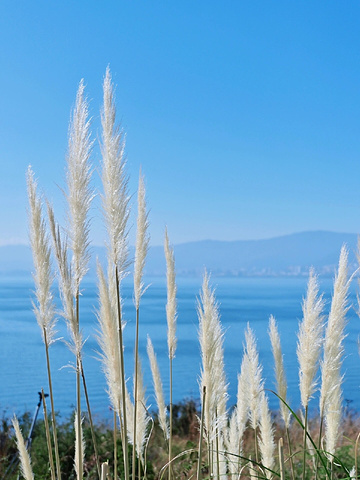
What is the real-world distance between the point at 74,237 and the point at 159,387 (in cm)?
150

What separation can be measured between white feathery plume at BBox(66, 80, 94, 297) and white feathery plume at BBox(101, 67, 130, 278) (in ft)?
0.18

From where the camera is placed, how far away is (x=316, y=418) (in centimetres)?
823

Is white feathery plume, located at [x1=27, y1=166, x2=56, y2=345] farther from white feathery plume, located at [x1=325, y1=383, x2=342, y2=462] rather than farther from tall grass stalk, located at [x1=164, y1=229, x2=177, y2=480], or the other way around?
white feathery plume, located at [x1=325, y1=383, x2=342, y2=462]

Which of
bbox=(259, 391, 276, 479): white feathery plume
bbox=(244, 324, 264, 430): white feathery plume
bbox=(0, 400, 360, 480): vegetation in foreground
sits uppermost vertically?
bbox=(244, 324, 264, 430): white feathery plume

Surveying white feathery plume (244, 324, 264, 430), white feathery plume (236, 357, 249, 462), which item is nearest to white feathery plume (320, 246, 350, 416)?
white feathery plume (244, 324, 264, 430)

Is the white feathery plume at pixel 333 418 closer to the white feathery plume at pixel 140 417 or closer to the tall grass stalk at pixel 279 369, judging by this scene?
the tall grass stalk at pixel 279 369

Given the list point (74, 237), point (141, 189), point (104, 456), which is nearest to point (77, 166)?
point (74, 237)

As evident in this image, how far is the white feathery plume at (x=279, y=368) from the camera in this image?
2996 millimetres

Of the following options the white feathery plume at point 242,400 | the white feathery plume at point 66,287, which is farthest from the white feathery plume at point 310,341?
the white feathery plume at point 66,287

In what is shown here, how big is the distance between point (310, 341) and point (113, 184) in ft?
3.90

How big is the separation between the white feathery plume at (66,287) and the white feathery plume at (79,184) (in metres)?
0.04

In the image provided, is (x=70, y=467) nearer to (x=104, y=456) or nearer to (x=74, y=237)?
(x=104, y=456)

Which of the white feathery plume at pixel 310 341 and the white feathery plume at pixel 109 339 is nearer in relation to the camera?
the white feathery plume at pixel 109 339

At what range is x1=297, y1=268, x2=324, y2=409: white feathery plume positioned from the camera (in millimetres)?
2557
